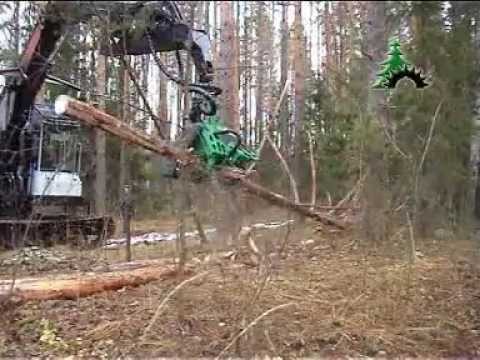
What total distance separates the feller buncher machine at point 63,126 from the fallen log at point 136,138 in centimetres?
13

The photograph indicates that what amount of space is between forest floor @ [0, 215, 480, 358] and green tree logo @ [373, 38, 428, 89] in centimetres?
144

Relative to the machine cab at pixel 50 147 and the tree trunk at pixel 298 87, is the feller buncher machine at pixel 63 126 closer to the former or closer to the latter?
the machine cab at pixel 50 147

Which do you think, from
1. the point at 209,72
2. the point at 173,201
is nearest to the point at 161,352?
the point at 173,201

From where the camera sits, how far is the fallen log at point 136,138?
4.86m

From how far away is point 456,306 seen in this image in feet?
18.8

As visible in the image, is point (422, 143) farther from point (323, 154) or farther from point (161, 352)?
point (161, 352)

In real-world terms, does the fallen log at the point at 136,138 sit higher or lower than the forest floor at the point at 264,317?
higher

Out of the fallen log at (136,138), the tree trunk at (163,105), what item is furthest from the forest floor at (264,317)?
the tree trunk at (163,105)

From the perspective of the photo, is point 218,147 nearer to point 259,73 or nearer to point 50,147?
point 259,73

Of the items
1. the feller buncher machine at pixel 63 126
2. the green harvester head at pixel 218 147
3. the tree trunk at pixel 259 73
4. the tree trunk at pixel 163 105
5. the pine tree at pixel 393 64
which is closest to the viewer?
the pine tree at pixel 393 64

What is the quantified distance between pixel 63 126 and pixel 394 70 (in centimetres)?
714

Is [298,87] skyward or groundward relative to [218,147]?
skyward

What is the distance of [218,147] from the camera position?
4.73 metres

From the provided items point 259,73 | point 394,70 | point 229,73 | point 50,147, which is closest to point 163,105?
point 259,73
